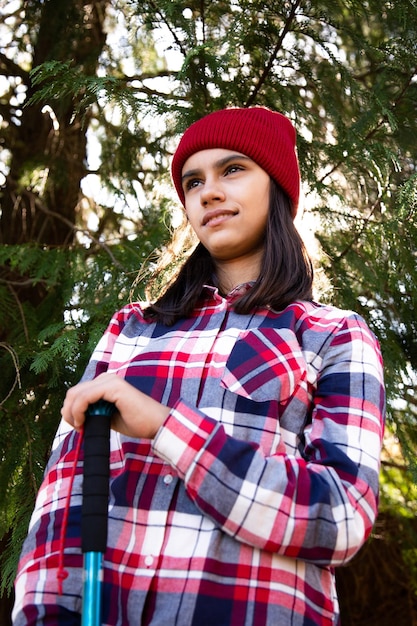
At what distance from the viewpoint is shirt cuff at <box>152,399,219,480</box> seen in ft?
4.78

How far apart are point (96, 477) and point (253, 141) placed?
1038 millimetres

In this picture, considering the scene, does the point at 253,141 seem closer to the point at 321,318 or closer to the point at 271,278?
the point at 271,278

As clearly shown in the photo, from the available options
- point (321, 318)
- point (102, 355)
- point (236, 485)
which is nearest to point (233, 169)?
point (321, 318)

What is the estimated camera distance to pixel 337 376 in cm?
167

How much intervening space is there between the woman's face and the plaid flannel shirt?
Answer: 25 cm

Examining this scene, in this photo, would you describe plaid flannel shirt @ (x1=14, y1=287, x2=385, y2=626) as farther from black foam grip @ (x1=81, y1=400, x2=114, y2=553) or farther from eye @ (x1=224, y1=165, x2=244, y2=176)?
eye @ (x1=224, y1=165, x2=244, y2=176)

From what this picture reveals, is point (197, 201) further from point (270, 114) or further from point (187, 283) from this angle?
point (270, 114)

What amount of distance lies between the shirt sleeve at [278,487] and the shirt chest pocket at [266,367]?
6.1 inches

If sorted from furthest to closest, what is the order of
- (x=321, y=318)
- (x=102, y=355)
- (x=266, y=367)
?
(x=102, y=355), (x=321, y=318), (x=266, y=367)

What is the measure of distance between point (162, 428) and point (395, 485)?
270 centimetres

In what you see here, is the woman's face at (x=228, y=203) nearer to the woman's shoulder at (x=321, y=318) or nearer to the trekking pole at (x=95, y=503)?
the woman's shoulder at (x=321, y=318)

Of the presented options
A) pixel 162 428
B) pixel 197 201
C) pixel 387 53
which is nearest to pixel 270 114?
pixel 197 201

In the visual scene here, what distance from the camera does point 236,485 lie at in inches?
56.8

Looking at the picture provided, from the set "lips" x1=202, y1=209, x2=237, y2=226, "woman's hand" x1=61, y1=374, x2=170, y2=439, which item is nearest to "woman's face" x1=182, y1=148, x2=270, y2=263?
"lips" x1=202, y1=209, x2=237, y2=226
